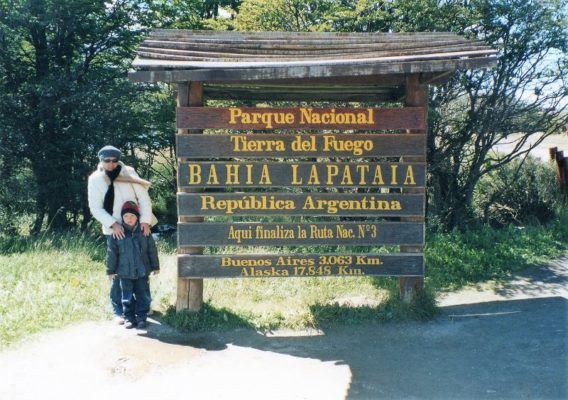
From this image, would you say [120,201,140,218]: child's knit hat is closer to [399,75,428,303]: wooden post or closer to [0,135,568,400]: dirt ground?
[0,135,568,400]: dirt ground

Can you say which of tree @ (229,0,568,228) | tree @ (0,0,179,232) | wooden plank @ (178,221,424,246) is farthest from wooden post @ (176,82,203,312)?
tree @ (0,0,179,232)

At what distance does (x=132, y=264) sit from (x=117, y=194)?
2.39 feet

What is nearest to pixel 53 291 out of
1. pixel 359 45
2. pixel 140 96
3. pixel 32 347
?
pixel 32 347

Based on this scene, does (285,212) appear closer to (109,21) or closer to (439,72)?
(439,72)

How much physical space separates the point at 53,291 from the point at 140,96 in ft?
27.6

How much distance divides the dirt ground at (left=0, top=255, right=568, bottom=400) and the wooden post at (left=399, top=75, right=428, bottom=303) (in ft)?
1.24

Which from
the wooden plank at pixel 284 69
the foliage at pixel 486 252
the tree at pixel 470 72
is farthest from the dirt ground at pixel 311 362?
the tree at pixel 470 72

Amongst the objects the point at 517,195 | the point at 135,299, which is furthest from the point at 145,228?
the point at 517,195

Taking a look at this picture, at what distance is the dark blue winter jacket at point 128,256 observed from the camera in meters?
5.55

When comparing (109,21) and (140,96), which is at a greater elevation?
(109,21)

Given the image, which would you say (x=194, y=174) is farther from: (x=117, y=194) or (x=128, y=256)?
(x=128, y=256)

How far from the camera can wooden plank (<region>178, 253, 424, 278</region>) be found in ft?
19.3

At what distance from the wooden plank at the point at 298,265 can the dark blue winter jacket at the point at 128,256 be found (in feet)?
1.40

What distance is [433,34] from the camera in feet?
21.6
